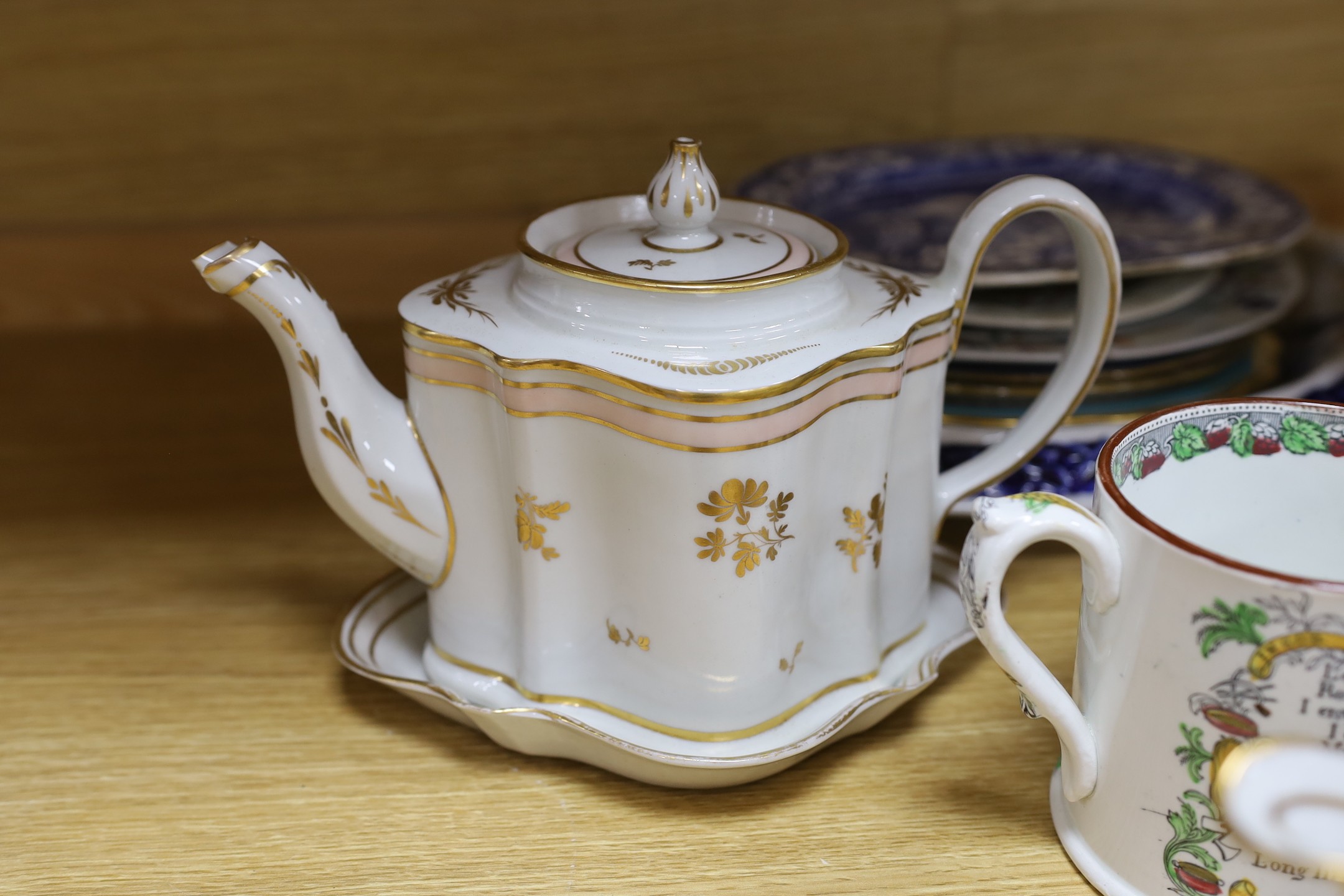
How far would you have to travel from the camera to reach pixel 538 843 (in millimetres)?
426

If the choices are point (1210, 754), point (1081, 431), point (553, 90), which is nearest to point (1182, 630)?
point (1210, 754)

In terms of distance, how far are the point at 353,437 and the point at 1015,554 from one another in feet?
0.82

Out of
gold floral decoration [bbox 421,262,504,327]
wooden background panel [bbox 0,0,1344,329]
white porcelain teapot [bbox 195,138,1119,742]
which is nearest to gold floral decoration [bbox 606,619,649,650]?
white porcelain teapot [bbox 195,138,1119,742]

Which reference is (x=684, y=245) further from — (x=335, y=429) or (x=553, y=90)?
(x=553, y=90)

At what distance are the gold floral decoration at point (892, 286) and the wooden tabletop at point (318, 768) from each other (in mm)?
174

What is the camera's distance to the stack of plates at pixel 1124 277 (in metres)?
0.58

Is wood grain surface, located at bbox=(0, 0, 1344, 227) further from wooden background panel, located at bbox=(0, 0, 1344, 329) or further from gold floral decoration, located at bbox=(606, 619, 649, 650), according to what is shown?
gold floral decoration, located at bbox=(606, 619, 649, 650)

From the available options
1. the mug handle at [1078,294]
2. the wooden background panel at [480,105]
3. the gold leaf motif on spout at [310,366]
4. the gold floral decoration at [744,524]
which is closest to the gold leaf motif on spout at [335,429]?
the gold leaf motif on spout at [310,366]

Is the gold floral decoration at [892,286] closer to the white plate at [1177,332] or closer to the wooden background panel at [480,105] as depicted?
the white plate at [1177,332]

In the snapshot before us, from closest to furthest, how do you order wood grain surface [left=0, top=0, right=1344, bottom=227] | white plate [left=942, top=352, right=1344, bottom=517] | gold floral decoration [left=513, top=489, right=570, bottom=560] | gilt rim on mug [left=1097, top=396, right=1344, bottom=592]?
gilt rim on mug [left=1097, top=396, right=1344, bottom=592]
gold floral decoration [left=513, top=489, right=570, bottom=560]
white plate [left=942, top=352, right=1344, bottom=517]
wood grain surface [left=0, top=0, right=1344, bottom=227]

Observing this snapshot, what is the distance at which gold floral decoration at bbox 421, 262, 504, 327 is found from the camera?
45cm

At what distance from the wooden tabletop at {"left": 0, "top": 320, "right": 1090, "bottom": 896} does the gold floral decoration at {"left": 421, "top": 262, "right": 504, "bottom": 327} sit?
0.57 feet

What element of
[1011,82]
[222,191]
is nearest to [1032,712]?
[1011,82]

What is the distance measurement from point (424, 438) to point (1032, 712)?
246mm
